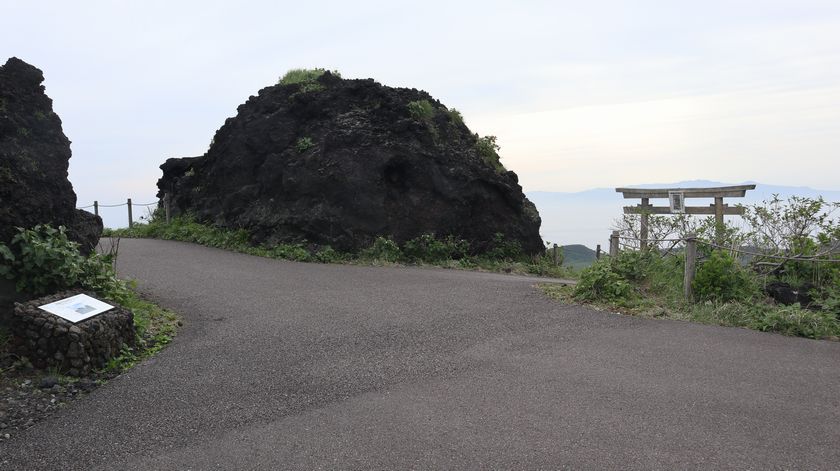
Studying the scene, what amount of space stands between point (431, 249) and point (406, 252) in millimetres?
624

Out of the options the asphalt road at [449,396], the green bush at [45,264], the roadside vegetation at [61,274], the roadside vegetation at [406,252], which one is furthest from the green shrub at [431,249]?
the green bush at [45,264]

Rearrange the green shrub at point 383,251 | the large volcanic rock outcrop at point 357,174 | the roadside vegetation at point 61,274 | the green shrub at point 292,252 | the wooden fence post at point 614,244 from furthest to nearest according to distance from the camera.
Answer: the large volcanic rock outcrop at point 357,174
the green shrub at point 383,251
the green shrub at point 292,252
the wooden fence post at point 614,244
the roadside vegetation at point 61,274

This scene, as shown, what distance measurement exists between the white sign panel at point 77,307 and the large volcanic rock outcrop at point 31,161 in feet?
3.90

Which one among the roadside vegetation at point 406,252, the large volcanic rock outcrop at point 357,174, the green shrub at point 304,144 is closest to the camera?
the roadside vegetation at point 406,252

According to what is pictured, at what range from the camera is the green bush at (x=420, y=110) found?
1504cm

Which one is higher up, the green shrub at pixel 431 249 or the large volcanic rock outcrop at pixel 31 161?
the large volcanic rock outcrop at pixel 31 161

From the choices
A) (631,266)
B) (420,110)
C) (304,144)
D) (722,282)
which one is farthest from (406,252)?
(722,282)

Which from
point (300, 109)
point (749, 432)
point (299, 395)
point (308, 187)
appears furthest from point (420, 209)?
point (749, 432)

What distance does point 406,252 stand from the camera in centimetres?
1393

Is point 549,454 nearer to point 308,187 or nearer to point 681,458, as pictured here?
point 681,458

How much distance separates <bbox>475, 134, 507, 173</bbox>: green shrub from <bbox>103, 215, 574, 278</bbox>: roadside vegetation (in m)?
2.10

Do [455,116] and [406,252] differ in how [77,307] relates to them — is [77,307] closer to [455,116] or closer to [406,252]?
[406,252]

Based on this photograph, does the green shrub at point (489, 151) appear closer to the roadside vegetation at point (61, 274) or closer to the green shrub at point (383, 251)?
the green shrub at point (383, 251)

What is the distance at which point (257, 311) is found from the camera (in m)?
8.03
